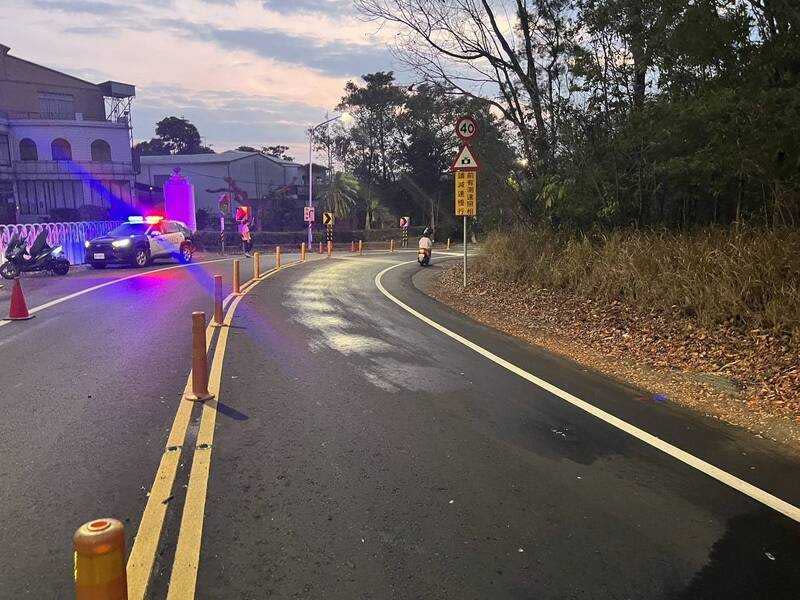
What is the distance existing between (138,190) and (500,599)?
54.0m

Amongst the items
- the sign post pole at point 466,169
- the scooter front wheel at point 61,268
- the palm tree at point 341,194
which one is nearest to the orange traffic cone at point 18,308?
the scooter front wheel at point 61,268

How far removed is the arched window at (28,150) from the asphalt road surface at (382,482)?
43.7 metres

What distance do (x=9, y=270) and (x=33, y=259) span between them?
0.69 meters

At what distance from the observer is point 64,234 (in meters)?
21.4

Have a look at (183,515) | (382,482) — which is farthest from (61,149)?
(382,482)

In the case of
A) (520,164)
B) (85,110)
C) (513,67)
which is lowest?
(520,164)

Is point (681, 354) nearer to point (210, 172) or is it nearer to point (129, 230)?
point (129, 230)

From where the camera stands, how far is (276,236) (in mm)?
45875

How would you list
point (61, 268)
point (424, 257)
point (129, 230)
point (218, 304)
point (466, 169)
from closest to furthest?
1. point (218, 304)
2. point (466, 169)
3. point (61, 268)
4. point (129, 230)
5. point (424, 257)

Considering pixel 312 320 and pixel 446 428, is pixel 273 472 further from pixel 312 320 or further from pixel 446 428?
pixel 312 320

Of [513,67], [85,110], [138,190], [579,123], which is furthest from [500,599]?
[85,110]

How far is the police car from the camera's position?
786 inches

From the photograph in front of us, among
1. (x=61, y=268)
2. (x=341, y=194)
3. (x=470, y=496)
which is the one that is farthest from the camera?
(x=341, y=194)

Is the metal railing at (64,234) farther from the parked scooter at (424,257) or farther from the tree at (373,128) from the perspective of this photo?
the tree at (373,128)
